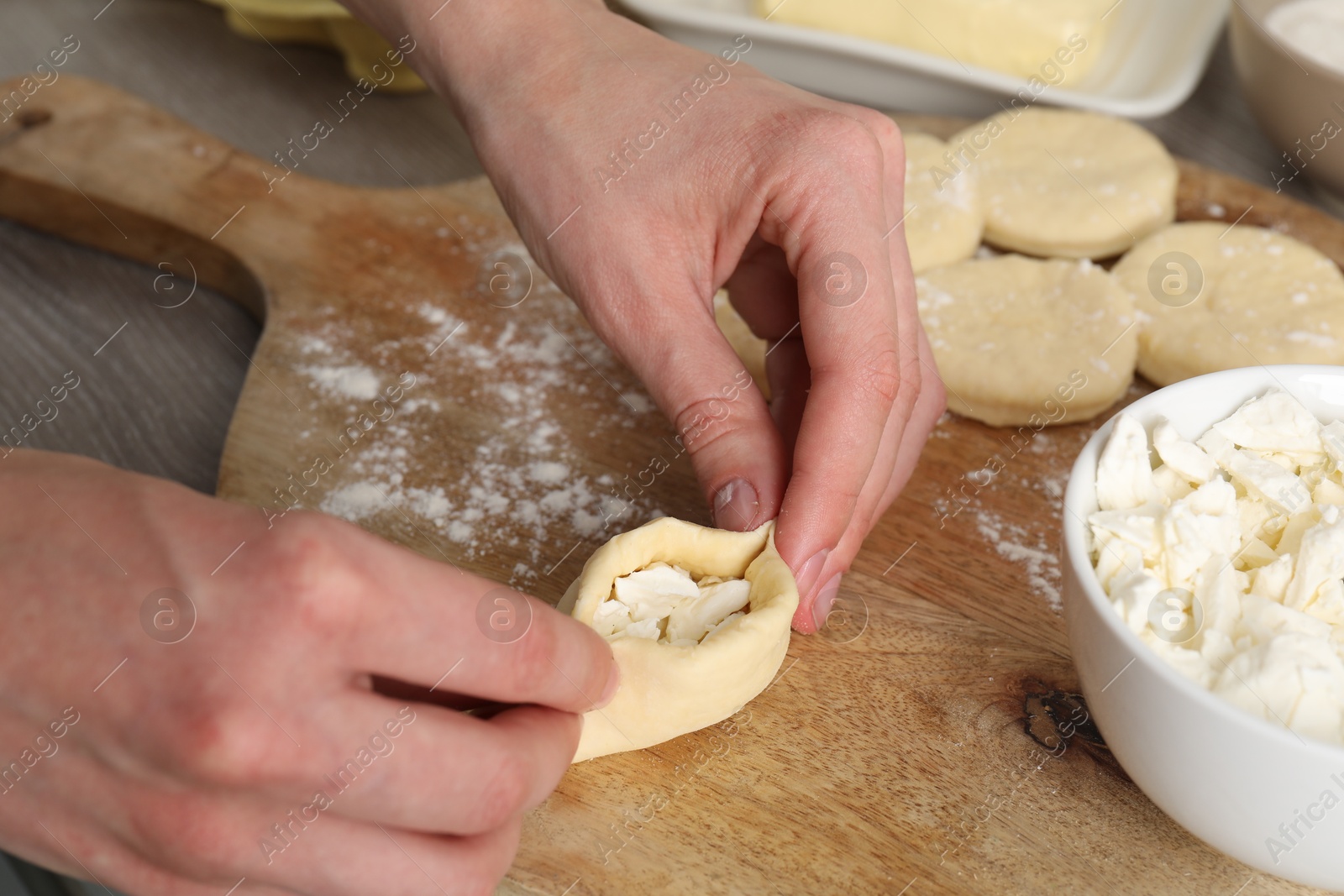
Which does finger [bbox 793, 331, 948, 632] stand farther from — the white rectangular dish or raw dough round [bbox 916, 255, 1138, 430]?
the white rectangular dish

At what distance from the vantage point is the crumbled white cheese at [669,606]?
47.8 inches

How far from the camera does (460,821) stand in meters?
0.90

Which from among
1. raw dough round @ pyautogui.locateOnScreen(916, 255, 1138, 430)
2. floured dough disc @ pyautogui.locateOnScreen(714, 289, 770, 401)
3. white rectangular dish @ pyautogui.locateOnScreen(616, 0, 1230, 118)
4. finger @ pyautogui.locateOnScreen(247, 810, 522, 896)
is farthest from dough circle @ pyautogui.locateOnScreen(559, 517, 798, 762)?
white rectangular dish @ pyautogui.locateOnScreen(616, 0, 1230, 118)

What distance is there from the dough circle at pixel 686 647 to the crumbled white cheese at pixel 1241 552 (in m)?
0.36

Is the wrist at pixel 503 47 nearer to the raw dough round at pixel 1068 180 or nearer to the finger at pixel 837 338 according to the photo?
the finger at pixel 837 338

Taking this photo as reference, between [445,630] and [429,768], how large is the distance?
11cm

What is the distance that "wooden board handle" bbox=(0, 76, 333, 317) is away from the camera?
1984 millimetres

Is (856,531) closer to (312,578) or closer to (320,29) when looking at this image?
(312,578)

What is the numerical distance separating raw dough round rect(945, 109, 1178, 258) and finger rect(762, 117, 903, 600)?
2.30 feet

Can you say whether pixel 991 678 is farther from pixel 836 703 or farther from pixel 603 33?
pixel 603 33

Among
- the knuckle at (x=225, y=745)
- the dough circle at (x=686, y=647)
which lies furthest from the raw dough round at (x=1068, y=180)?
the knuckle at (x=225, y=745)

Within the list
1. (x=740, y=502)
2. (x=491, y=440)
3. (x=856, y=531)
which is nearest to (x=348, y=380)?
(x=491, y=440)

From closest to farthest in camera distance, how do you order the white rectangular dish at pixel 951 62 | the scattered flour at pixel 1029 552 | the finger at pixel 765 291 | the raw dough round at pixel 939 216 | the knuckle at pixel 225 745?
the knuckle at pixel 225 745, the scattered flour at pixel 1029 552, the finger at pixel 765 291, the raw dough round at pixel 939 216, the white rectangular dish at pixel 951 62

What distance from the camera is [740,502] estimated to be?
1288mm
